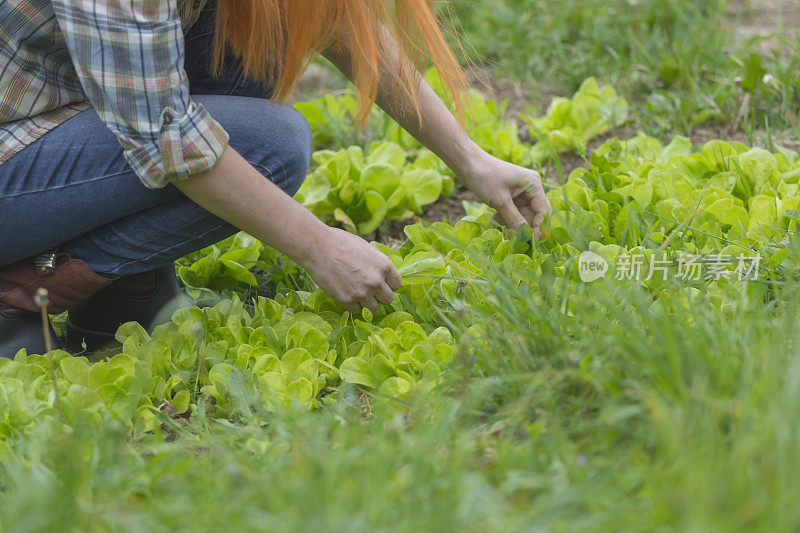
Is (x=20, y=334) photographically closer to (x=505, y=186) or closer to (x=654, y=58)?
(x=505, y=186)

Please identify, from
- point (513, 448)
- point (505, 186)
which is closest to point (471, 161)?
point (505, 186)

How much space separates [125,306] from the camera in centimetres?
191

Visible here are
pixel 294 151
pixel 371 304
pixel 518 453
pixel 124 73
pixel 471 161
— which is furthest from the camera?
pixel 471 161

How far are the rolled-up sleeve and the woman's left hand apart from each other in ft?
2.18

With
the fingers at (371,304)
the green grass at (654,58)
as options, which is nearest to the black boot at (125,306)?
the fingers at (371,304)

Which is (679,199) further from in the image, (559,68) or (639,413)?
(559,68)

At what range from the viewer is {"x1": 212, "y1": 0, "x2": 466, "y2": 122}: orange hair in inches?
54.9

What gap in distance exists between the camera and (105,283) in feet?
5.74

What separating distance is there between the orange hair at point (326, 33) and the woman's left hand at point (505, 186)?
0.23 m

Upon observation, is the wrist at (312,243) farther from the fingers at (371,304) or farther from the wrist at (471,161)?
the wrist at (471,161)

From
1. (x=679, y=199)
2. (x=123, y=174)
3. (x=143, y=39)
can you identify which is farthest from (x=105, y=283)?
(x=679, y=199)

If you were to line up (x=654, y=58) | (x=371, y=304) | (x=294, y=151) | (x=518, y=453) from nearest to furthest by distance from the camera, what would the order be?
(x=518, y=453) < (x=371, y=304) < (x=294, y=151) < (x=654, y=58)

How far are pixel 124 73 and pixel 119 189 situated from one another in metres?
0.39

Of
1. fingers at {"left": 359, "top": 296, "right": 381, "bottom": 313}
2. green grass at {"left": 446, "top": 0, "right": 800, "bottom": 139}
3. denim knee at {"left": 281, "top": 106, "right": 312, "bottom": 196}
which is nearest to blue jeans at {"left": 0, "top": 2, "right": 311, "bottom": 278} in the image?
denim knee at {"left": 281, "top": 106, "right": 312, "bottom": 196}
